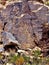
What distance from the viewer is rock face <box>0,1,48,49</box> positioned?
469 inches

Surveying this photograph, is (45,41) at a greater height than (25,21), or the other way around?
(25,21)

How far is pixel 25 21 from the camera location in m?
12.2

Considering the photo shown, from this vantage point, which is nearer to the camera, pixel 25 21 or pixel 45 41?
pixel 45 41

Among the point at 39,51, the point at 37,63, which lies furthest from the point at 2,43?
the point at 37,63

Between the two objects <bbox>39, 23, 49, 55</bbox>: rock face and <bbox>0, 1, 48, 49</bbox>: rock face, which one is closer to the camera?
<bbox>39, 23, 49, 55</bbox>: rock face

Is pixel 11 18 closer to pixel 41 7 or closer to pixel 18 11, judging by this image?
pixel 18 11

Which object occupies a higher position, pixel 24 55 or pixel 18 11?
pixel 18 11

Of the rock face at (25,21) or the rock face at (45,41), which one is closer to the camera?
the rock face at (45,41)

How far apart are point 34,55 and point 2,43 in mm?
1864

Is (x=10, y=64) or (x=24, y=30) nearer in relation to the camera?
(x=10, y=64)

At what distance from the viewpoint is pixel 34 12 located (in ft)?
41.5

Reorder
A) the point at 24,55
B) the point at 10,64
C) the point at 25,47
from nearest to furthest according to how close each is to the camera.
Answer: the point at 10,64 → the point at 24,55 → the point at 25,47

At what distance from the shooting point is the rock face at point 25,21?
11922 mm

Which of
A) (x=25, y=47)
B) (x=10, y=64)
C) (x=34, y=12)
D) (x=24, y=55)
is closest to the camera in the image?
(x=10, y=64)
